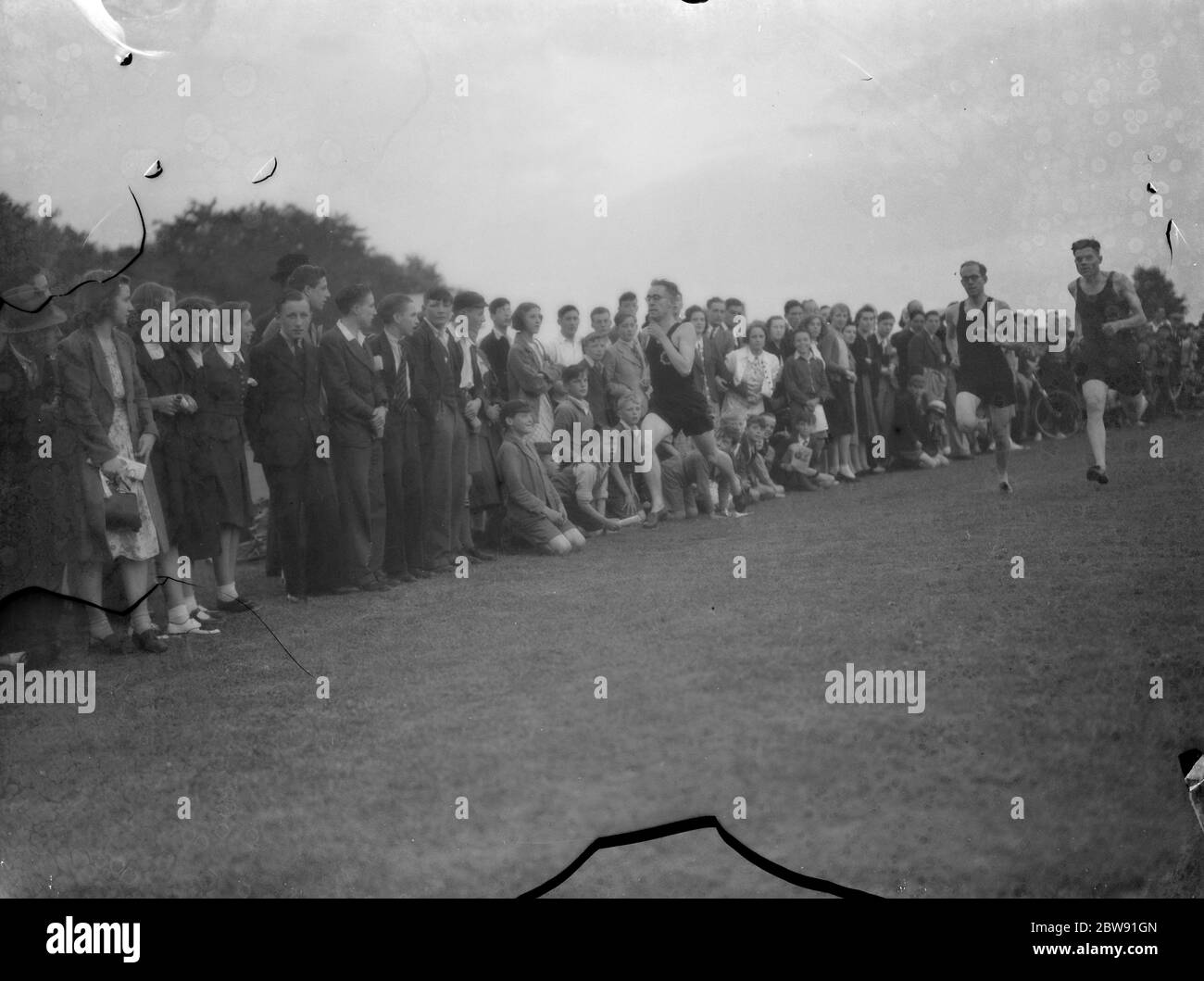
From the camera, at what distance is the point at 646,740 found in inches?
129

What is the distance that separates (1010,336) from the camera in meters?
3.42

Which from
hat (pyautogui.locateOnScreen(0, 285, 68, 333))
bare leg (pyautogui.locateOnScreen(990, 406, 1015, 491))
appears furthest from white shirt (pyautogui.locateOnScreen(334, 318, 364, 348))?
bare leg (pyautogui.locateOnScreen(990, 406, 1015, 491))

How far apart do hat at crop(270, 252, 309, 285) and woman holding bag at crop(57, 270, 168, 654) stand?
426 mm

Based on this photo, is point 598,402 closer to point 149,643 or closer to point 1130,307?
point 149,643

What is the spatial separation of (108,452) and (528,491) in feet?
3.91

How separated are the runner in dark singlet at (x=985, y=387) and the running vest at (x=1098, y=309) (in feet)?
0.81

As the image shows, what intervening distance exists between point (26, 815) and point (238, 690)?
0.69 meters

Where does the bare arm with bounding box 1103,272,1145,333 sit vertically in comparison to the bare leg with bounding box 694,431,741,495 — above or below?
above

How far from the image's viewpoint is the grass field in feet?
10.7

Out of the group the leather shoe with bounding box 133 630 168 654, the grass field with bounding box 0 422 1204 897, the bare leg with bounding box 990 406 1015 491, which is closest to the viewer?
the grass field with bounding box 0 422 1204 897

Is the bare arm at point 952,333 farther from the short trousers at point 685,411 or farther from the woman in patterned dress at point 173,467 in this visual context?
the woman in patterned dress at point 173,467

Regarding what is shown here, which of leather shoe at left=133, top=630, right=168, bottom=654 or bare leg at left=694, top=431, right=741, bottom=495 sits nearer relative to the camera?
leather shoe at left=133, top=630, right=168, bottom=654

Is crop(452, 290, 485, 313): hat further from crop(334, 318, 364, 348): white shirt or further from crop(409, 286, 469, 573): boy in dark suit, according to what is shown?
crop(334, 318, 364, 348): white shirt

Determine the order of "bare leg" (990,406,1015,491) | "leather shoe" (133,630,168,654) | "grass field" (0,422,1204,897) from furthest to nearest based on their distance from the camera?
"bare leg" (990,406,1015,491) → "leather shoe" (133,630,168,654) → "grass field" (0,422,1204,897)
